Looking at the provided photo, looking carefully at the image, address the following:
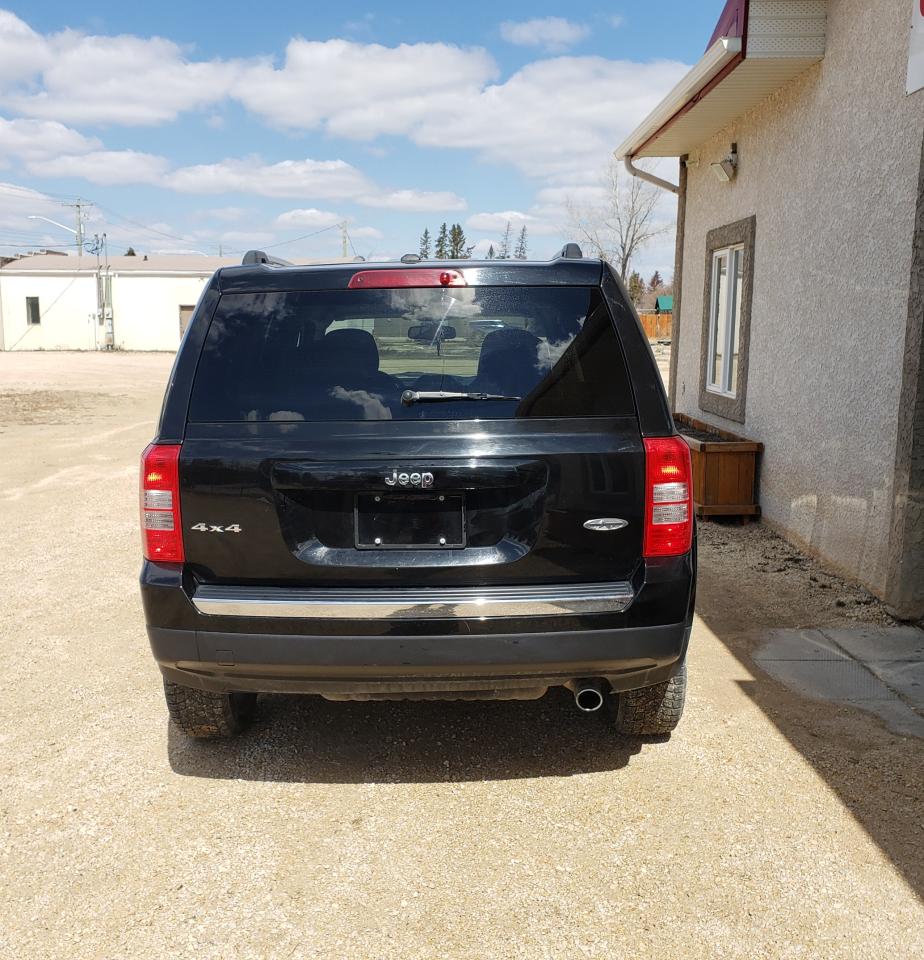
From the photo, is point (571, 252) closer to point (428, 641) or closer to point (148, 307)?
point (428, 641)

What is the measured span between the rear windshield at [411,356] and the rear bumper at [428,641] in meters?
0.61

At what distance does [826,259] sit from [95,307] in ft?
151

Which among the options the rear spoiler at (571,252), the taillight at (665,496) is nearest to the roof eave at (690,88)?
the rear spoiler at (571,252)

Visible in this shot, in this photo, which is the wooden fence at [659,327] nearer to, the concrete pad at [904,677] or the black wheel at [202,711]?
the concrete pad at [904,677]

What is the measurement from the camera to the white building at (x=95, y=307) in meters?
47.0

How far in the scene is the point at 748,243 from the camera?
27.5 feet

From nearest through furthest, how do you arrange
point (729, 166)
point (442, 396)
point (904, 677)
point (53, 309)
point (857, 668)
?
point (442, 396) < point (904, 677) < point (857, 668) < point (729, 166) < point (53, 309)

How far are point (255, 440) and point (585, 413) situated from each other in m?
1.10

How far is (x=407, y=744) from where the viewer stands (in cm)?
394

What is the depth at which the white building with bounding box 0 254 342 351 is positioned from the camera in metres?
47.0

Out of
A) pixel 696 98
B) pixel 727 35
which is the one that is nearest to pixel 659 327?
pixel 696 98

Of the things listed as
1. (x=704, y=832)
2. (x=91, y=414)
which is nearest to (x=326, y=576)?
(x=704, y=832)

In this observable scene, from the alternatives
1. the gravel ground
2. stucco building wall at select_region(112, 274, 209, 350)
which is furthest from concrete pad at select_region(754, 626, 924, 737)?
stucco building wall at select_region(112, 274, 209, 350)

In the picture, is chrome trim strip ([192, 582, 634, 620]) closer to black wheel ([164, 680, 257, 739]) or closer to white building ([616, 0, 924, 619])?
black wheel ([164, 680, 257, 739])
